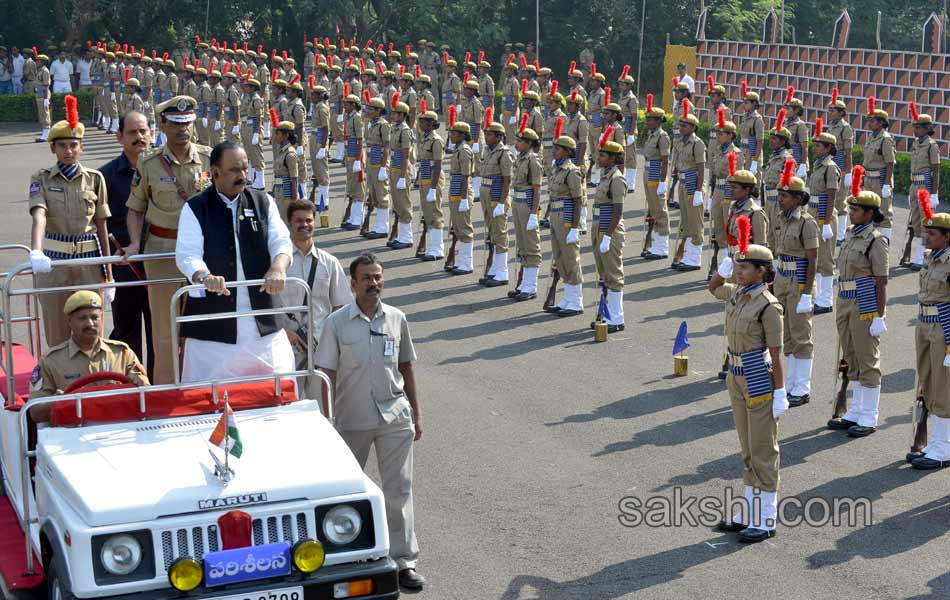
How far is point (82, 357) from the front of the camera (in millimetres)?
7484

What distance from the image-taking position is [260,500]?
601 centimetres

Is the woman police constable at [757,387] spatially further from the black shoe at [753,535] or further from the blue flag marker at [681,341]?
the blue flag marker at [681,341]

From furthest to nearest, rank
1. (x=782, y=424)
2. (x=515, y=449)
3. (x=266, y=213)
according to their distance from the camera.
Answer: (x=782, y=424) < (x=515, y=449) < (x=266, y=213)

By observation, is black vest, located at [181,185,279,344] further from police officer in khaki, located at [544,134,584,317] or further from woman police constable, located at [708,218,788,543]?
police officer in khaki, located at [544,134,584,317]

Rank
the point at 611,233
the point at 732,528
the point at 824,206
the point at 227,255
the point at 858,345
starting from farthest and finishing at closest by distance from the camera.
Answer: the point at 824,206, the point at 611,233, the point at 858,345, the point at 732,528, the point at 227,255

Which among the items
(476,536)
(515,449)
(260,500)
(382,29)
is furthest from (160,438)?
(382,29)

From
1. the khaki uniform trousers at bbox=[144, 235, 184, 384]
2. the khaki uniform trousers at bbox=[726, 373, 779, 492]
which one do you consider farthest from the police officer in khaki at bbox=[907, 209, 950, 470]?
the khaki uniform trousers at bbox=[144, 235, 184, 384]

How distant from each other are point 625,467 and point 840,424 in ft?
7.03

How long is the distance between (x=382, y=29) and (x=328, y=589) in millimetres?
38471

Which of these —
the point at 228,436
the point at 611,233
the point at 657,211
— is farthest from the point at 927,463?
the point at 657,211

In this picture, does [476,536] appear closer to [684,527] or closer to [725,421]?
[684,527]

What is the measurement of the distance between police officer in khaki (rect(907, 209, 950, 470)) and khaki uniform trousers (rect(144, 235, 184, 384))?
220 inches

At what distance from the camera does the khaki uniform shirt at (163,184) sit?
8.56 metres

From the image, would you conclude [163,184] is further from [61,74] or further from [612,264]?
[61,74]
